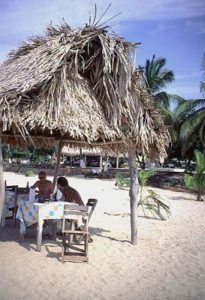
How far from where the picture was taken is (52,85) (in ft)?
17.7

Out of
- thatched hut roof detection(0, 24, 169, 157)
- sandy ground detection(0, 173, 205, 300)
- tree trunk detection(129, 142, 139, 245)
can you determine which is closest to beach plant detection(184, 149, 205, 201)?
sandy ground detection(0, 173, 205, 300)

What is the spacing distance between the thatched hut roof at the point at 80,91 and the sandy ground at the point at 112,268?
6.19 feet

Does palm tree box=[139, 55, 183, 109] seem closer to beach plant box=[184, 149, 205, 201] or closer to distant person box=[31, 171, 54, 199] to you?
beach plant box=[184, 149, 205, 201]

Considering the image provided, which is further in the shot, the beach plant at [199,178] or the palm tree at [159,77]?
the palm tree at [159,77]

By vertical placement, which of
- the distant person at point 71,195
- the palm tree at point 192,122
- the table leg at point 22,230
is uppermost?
the palm tree at point 192,122

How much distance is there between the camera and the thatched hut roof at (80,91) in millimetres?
5293

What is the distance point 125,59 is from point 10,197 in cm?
374

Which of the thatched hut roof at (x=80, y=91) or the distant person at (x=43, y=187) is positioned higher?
the thatched hut roof at (x=80, y=91)

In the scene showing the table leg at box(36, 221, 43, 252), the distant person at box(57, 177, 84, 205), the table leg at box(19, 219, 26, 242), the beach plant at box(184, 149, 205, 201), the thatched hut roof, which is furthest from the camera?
the beach plant at box(184, 149, 205, 201)

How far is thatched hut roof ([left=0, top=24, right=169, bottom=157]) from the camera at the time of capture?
5.29 metres

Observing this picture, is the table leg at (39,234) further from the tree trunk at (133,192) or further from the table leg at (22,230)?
the tree trunk at (133,192)

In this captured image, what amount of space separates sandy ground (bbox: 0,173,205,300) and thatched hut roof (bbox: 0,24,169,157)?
74.3 inches

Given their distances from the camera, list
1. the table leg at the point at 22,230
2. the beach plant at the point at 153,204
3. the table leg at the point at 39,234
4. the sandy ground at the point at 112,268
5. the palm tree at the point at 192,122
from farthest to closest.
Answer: the palm tree at the point at 192,122 < the beach plant at the point at 153,204 < the table leg at the point at 22,230 < the table leg at the point at 39,234 < the sandy ground at the point at 112,268

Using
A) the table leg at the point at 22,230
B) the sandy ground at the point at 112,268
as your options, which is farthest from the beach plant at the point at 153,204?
the table leg at the point at 22,230
